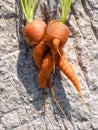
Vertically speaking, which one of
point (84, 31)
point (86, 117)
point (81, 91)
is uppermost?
point (84, 31)

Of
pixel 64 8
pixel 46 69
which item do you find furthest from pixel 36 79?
pixel 64 8

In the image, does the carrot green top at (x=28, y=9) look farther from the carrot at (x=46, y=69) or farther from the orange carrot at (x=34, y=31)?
the carrot at (x=46, y=69)

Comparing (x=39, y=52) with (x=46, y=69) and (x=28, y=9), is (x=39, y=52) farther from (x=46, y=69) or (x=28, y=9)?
(x=28, y=9)

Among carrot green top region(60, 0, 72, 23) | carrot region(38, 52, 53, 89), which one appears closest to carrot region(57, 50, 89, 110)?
carrot region(38, 52, 53, 89)

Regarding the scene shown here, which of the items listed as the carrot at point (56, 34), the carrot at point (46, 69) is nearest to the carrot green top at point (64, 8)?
the carrot at point (56, 34)

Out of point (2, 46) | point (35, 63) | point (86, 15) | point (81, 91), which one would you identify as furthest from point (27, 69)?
point (86, 15)

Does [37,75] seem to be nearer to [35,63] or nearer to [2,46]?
[35,63]
